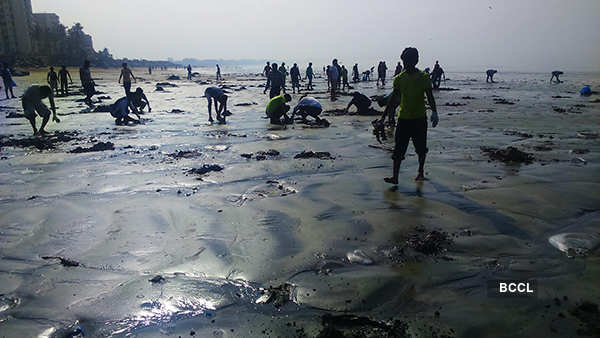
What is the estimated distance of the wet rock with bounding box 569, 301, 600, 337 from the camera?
7.48ft

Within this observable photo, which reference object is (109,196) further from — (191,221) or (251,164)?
(251,164)

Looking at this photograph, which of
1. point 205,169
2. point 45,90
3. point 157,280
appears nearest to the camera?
point 157,280

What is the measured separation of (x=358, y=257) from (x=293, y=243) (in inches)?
28.4

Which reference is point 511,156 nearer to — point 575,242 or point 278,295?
point 575,242

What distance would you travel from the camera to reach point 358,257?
11.0ft

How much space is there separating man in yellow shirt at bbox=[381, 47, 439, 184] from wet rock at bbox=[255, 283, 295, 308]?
2.99 metres

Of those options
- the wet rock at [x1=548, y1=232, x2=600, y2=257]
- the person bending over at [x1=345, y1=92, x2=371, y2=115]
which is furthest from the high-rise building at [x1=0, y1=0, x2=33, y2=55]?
the wet rock at [x1=548, y1=232, x2=600, y2=257]

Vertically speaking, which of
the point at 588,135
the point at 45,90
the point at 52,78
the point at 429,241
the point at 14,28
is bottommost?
the point at 429,241

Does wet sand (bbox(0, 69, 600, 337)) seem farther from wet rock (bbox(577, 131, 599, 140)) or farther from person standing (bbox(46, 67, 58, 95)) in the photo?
person standing (bbox(46, 67, 58, 95))

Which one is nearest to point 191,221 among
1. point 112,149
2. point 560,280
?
point 560,280

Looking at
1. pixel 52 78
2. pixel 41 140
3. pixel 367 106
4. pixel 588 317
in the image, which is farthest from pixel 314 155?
pixel 52 78

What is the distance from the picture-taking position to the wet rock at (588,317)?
2.28 metres

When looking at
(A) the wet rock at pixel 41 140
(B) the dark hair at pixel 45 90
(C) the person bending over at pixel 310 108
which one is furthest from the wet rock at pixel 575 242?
(B) the dark hair at pixel 45 90

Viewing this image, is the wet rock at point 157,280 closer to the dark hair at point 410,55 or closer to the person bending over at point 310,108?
the dark hair at point 410,55
